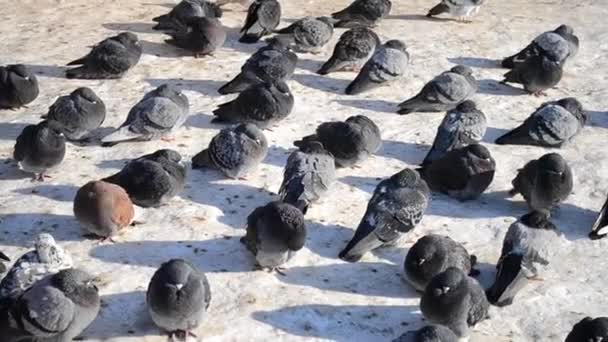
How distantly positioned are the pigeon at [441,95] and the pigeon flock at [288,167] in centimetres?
1

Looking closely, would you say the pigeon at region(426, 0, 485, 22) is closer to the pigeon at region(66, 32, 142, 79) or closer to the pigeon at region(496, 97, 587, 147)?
the pigeon at region(496, 97, 587, 147)

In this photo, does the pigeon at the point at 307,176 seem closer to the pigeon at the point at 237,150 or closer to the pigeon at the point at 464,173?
the pigeon at the point at 237,150

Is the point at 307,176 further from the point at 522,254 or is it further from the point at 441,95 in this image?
the point at 441,95

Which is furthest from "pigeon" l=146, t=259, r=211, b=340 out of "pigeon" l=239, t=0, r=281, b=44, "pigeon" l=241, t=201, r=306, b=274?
"pigeon" l=239, t=0, r=281, b=44

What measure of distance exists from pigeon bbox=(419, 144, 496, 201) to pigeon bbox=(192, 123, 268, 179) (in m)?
1.45

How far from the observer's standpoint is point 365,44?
35.2 feet

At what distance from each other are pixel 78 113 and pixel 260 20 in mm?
3045

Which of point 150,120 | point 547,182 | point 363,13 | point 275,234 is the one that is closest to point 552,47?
point 363,13

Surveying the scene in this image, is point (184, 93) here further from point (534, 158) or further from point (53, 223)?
point (534, 158)

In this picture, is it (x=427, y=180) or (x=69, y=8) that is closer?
(x=427, y=180)

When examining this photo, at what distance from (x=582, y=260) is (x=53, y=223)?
3.97 metres

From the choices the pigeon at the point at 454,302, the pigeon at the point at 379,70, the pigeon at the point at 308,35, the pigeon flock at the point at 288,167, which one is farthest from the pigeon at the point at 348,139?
the pigeon at the point at 308,35

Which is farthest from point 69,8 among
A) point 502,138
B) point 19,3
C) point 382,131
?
point 502,138

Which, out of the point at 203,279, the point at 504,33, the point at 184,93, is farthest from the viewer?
the point at 504,33
